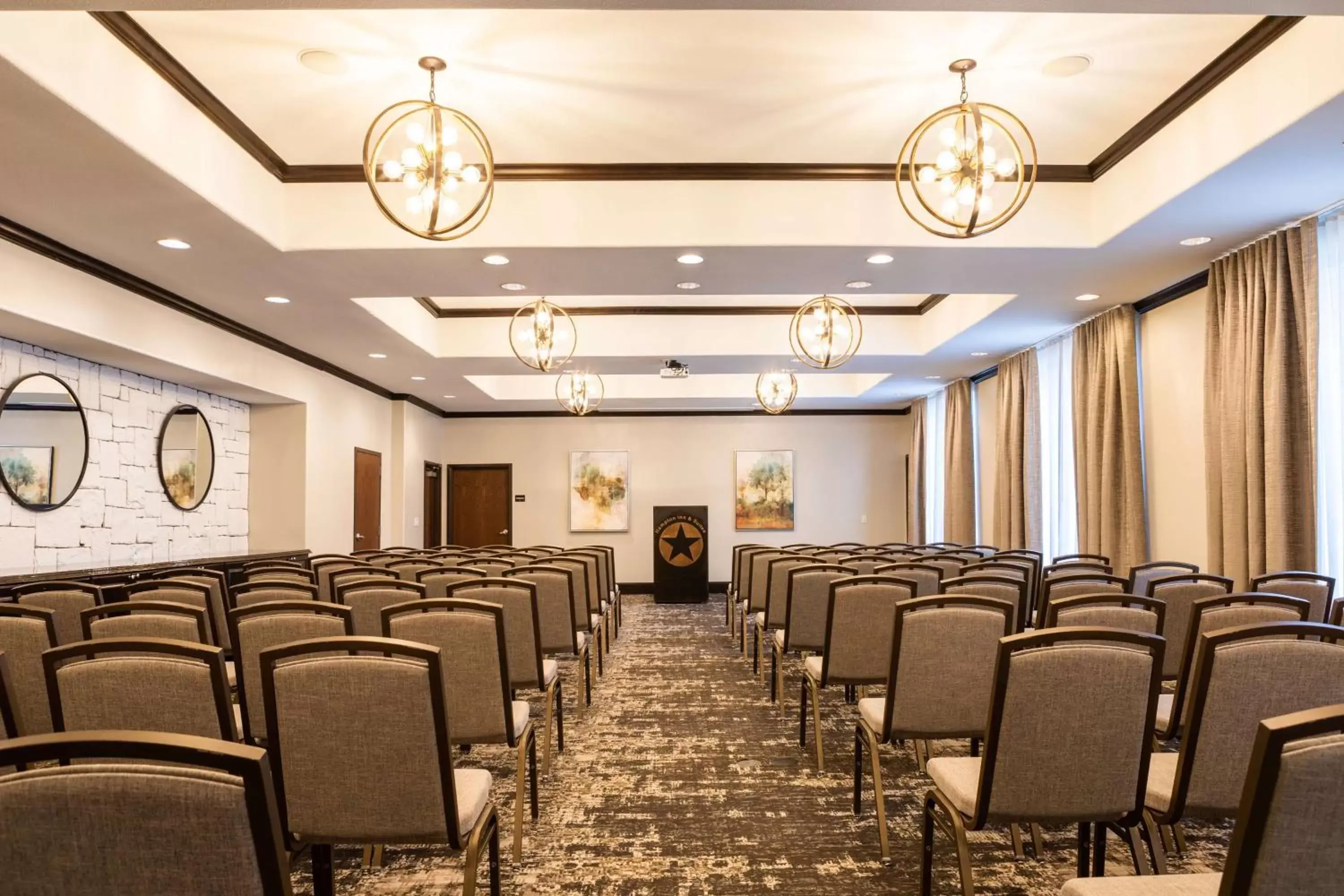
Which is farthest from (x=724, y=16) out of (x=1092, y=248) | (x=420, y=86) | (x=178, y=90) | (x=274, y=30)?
(x=1092, y=248)

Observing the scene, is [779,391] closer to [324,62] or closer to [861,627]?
[861,627]

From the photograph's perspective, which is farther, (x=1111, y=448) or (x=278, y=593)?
(x=1111, y=448)

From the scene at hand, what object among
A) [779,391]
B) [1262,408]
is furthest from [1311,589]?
[779,391]

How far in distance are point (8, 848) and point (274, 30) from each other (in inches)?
150

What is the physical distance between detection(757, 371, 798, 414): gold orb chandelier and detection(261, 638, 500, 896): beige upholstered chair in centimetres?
818

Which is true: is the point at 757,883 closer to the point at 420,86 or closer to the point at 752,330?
the point at 420,86

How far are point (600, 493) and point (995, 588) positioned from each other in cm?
1069

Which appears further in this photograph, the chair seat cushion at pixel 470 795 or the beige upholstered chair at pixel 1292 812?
the chair seat cushion at pixel 470 795

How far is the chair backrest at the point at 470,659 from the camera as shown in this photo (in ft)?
9.79

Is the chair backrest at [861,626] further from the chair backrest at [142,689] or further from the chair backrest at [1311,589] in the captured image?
the chair backrest at [142,689]

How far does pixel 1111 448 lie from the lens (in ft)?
24.3

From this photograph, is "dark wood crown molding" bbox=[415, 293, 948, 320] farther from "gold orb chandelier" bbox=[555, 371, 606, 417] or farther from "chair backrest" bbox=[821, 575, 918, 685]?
"chair backrest" bbox=[821, 575, 918, 685]

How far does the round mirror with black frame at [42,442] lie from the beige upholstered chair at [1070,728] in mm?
6403

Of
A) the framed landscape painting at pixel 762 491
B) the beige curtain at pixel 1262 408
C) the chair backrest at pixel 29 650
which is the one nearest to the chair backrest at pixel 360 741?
the chair backrest at pixel 29 650
